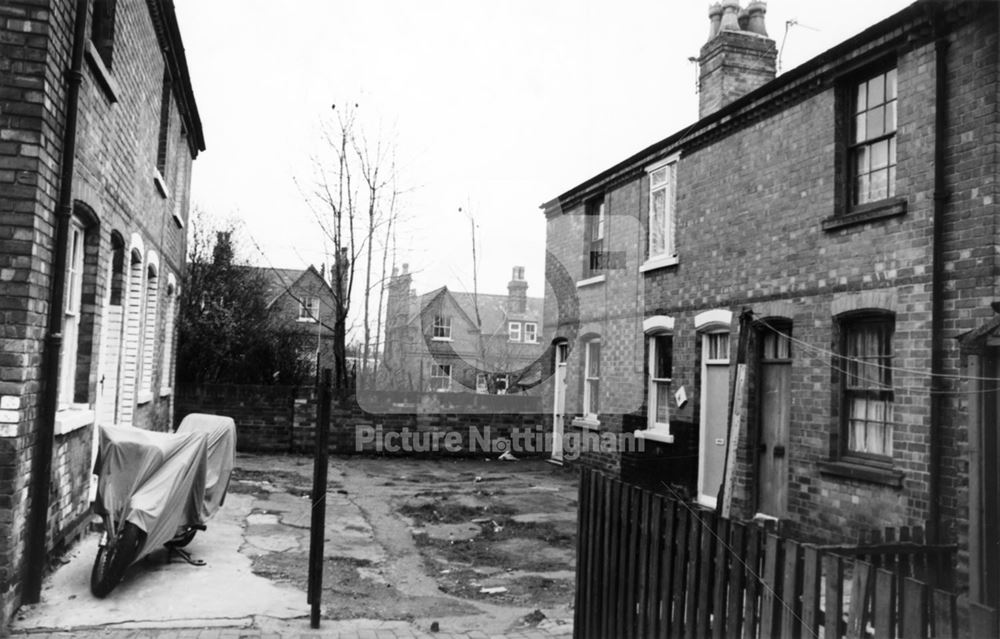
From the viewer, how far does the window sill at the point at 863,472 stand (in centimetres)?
866

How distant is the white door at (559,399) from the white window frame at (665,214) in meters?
4.65

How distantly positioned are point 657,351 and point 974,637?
12.0m

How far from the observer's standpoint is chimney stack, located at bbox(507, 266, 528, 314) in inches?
1914

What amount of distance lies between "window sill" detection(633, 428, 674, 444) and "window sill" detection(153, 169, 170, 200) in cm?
896

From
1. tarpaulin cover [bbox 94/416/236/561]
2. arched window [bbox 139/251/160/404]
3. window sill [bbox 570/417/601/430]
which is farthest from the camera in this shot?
window sill [bbox 570/417/601/430]

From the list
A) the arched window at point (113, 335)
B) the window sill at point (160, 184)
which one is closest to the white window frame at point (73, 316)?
the arched window at point (113, 335)

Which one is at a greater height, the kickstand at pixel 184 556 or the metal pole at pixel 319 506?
the metal pole at pixel 319 506

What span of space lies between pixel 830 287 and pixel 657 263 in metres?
4.73

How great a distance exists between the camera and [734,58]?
1464cm

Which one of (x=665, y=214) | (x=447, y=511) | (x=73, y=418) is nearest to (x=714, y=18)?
(x=665, y=214)

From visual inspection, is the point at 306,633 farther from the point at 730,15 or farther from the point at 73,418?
the point at 730,15

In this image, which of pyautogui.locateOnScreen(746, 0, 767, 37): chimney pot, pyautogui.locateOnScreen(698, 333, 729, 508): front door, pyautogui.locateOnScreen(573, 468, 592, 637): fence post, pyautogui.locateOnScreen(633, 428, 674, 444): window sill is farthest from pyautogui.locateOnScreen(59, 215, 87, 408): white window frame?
pyautogui.locateOnScreen(746, 0, 767, 37): chimney pot

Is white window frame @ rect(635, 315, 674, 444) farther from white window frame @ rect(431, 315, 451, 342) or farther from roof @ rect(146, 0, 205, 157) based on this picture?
white window frame @ rect(431, 315, 451, 342)

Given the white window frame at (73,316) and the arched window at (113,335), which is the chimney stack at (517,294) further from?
the white window frame at (73,316)
